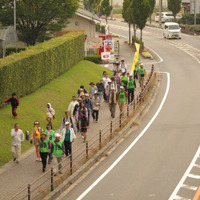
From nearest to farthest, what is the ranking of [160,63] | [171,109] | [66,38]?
[171,109]
[66,38]
[160,63]

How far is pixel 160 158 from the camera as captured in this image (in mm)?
22828

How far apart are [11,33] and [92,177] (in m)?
36.3

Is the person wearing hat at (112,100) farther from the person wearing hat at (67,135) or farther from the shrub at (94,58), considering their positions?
the shrub at (94,58)

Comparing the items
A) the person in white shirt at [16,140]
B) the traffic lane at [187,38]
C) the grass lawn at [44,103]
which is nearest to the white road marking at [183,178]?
the person in white shirt at [16,140]

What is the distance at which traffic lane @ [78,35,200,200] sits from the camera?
19.1 metres

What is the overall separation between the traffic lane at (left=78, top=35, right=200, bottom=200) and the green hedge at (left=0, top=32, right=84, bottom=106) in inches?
254

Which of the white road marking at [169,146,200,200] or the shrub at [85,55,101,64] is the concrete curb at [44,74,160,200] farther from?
the shrub at [85,55,101,64]

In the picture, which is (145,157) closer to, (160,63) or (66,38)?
(66,38)

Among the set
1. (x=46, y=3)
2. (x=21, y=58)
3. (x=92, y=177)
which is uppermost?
(x=46, y=3)

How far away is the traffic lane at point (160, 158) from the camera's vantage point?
19078 mm

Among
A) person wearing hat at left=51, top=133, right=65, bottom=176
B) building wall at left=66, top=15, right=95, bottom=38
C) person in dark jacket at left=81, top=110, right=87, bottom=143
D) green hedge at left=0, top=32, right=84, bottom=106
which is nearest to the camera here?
person wearing hat at left=51, top=133, right=65, bottom=176

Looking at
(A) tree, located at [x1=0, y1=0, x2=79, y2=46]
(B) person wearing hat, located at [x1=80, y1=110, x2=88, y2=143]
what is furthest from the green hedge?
(A) tree, located at [x1=0, y1=0, x2=79, y2=46]

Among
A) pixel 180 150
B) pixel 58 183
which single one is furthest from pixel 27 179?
pixel 180 150

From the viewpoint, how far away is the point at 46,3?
169 feet
